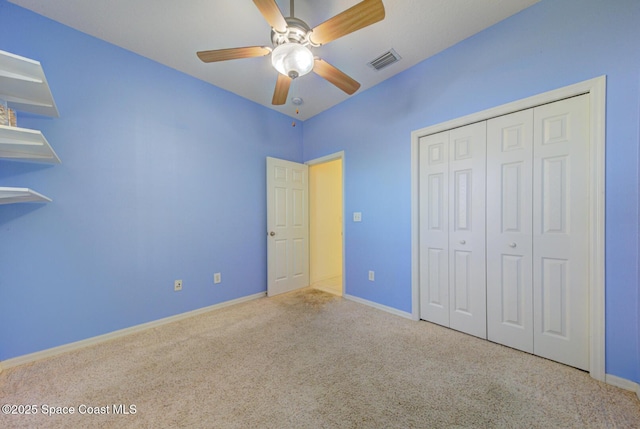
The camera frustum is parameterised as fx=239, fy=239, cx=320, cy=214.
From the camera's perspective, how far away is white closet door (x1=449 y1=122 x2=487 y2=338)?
2125 millimetres

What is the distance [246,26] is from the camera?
6.52ft

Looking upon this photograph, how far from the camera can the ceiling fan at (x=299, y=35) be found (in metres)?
1.31

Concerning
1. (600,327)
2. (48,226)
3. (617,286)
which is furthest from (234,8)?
(600,327)

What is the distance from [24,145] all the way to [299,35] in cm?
195

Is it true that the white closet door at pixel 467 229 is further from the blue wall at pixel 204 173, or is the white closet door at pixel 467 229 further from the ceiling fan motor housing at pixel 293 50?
the ceiling fan motor housing at pixel 293 50

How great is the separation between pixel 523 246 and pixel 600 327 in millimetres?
633

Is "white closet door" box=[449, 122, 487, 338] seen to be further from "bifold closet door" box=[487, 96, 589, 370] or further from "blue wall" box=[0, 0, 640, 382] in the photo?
"blue wall" box=[0, 0, 640, 382]

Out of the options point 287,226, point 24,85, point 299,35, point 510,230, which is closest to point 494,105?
point 510,230

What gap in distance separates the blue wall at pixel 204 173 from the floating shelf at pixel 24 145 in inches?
7.5

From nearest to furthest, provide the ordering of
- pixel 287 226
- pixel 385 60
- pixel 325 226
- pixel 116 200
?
1. pixel 116 200
2. pixel 385 60
3. pixel 287 226
4. pixel 325 226

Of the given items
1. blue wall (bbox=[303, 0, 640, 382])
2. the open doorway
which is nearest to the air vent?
blue wall (bbox=[303, 0, 640, 382])

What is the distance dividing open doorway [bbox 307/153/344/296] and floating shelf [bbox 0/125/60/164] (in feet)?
9.10

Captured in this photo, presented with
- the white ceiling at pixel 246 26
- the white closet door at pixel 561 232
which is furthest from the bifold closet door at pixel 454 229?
the white ceiling at pixel 246 26

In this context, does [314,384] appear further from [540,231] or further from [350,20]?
[350,20]
